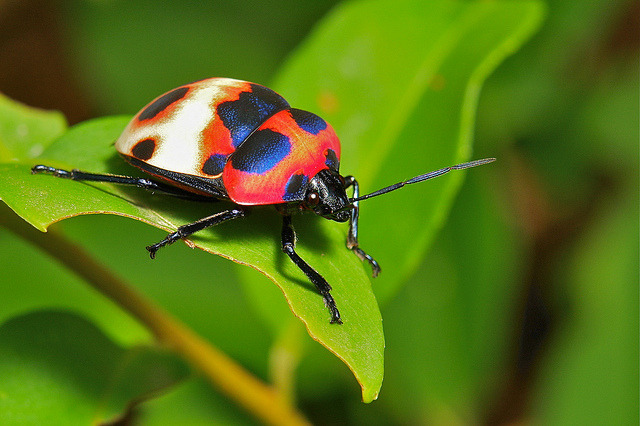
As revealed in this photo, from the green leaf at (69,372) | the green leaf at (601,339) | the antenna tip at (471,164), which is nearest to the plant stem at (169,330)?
the green leaf at (69,372)

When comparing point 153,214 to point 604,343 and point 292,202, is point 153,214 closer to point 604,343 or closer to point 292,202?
point 292,202

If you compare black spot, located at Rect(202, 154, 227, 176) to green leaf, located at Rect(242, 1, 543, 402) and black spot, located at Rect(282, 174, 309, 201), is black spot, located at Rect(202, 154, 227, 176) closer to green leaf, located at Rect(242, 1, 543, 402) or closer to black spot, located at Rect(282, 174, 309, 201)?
black spot, located at Rect(282, 174, 309, 201)

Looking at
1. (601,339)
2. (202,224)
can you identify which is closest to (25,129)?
(202,224)

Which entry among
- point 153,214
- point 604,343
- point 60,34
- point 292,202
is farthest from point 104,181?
point 60,34

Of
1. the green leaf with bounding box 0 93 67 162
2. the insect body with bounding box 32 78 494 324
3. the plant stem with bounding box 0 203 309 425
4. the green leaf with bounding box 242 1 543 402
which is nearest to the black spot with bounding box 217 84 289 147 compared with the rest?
the insect body with bounding box 32 78 494 324

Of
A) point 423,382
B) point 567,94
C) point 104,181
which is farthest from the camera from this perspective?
point 567,94

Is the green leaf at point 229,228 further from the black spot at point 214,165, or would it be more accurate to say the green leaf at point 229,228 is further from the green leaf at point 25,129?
the green leaf at point 25,129
